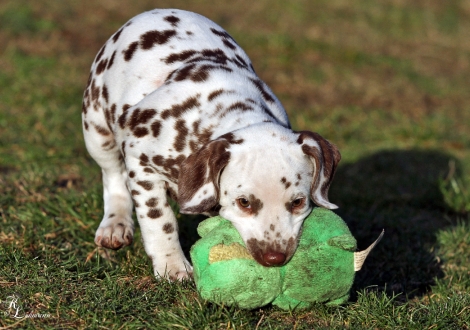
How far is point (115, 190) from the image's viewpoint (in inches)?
238

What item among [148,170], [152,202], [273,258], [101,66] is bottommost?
[152,202]

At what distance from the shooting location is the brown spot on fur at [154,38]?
5.64 metres

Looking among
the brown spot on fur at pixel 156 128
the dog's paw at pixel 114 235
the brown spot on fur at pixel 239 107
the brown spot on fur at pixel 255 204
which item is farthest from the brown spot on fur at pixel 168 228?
the brown spot on fur at pixel 255 204

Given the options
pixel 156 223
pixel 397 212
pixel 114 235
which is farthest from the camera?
pixel 397 212

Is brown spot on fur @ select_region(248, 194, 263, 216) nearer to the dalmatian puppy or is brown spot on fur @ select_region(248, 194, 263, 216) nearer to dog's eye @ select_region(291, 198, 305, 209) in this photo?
the dalmatian puppy

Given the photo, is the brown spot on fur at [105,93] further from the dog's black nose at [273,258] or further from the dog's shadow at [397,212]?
the dog's shadow at [397,212]

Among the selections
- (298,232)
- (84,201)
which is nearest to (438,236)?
(298,232)

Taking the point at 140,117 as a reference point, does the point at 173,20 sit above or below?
Answer: above

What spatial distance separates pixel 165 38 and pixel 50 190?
2034mm

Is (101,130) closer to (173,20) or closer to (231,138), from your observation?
(173,20)

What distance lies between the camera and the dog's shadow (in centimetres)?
574

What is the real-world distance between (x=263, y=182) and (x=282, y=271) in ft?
1.75

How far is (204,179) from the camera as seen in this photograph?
4.34m

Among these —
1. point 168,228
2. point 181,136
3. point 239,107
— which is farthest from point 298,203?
point 168,228
